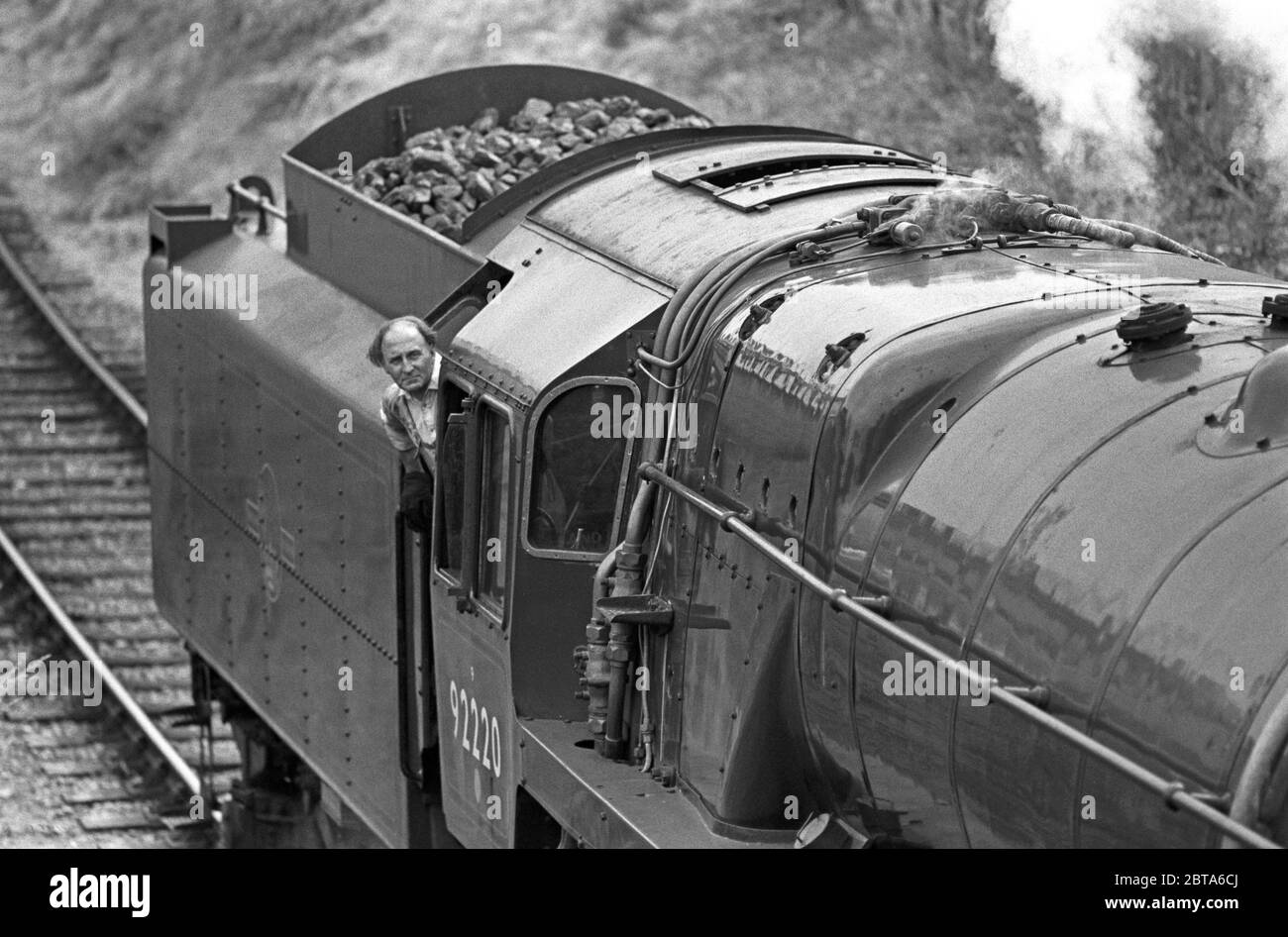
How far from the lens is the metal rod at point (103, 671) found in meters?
11.8

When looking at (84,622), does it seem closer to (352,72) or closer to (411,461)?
(411,461)

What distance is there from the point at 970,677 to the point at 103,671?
912 cm

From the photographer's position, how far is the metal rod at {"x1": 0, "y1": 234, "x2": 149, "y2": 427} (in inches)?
650

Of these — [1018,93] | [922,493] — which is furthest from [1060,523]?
[1018,93]

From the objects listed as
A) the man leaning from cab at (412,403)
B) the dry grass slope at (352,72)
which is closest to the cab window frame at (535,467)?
the man leaning from cab at (412,403)

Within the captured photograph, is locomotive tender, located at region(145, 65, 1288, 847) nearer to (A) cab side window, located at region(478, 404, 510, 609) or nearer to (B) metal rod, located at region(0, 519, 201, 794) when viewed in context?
(A) cab side window, located at region(478, 404, 510, 609)

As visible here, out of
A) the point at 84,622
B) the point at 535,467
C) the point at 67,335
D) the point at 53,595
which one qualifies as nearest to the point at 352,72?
the point at 67,335

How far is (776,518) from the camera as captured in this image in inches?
231

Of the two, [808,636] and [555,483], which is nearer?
[808,636]

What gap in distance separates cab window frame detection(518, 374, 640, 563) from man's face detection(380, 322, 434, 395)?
3.18ft
